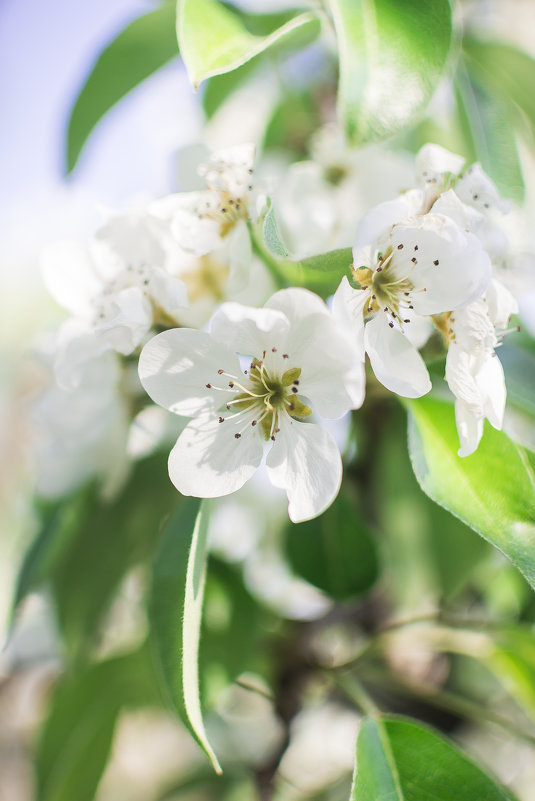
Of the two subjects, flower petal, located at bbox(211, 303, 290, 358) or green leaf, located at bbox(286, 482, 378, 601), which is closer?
flower petal, located at bbox(211, 303, 290, 358)

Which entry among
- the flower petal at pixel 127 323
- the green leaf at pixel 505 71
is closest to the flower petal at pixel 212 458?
the flower petal at pixel 127 323

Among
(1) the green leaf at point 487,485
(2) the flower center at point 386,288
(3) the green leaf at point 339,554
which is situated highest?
(2) the flower center at point 386,288

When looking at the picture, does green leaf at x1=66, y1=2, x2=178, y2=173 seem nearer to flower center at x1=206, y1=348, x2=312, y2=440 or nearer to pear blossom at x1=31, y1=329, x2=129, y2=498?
pear blossom at x1=31, y1=329, x2=129, y2=498

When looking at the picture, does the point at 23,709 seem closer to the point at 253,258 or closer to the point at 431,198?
the point at 253,258

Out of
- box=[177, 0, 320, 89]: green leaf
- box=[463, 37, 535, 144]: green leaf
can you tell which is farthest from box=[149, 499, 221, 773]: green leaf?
box=[463, 37, 535, 144]: green leaf

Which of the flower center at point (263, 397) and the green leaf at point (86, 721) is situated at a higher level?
the flower center at point (263, 397)

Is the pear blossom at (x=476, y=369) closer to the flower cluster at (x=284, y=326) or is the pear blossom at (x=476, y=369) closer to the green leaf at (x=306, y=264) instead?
the flower cluster at (x=284, y=326)

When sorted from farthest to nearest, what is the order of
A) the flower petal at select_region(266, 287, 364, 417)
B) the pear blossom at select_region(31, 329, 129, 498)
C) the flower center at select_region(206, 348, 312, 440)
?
1. the pear blossom at select_region(31, 329, 129, 498)
2. the flower center at select_region(206, 348, 312, 440)
3. the flower petal at select_region(266, 287, 364, 417)

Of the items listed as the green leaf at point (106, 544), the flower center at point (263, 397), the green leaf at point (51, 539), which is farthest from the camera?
the green leaf at point (106, 544)
